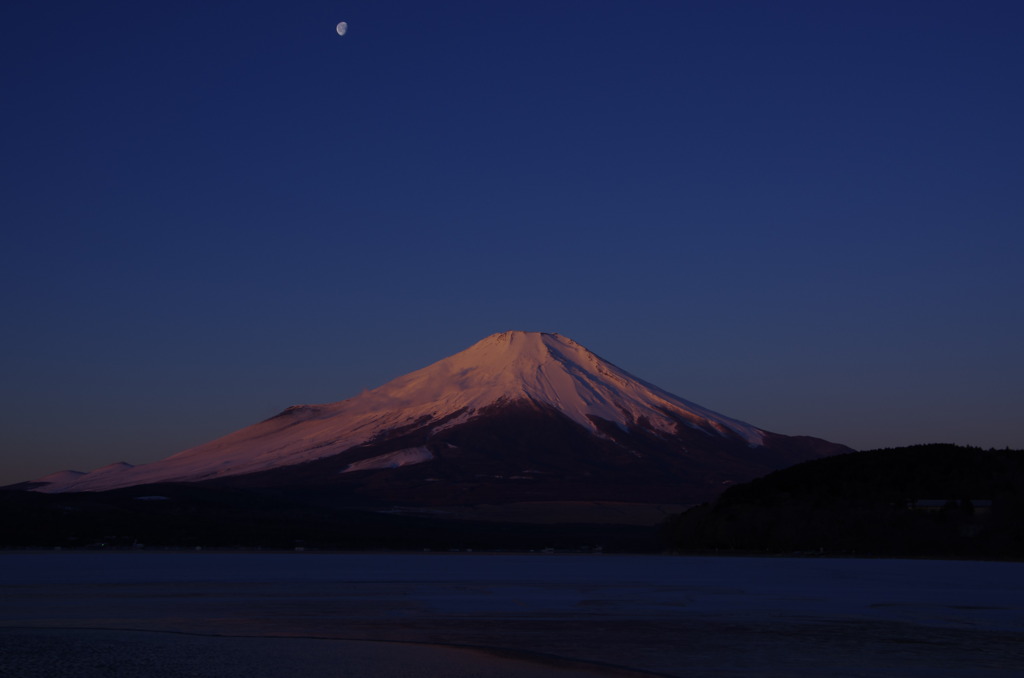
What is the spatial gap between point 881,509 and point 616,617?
80372mm

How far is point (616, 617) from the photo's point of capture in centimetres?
3162

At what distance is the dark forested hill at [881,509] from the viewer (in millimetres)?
98750

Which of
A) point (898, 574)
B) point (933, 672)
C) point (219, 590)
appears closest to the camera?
point (933, 672)

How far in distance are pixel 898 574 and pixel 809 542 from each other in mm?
44418

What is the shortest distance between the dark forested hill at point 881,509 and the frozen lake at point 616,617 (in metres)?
47.4

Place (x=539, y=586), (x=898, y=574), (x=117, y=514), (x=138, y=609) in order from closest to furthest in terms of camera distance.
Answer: (x=138, y=609), (x=539, y=586), (x=898, y=574), (x=117, y=514)

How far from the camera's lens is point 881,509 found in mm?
105688

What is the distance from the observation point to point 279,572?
208 feet

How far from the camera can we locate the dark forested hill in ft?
324

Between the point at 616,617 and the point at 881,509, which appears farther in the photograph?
the point at 881,509

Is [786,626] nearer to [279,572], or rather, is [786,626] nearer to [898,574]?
[898,574]

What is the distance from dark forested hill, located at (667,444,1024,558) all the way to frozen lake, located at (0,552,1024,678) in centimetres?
4741

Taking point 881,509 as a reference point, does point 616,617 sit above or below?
below


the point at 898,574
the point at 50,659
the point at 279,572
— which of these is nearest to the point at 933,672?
the point at 50,659
